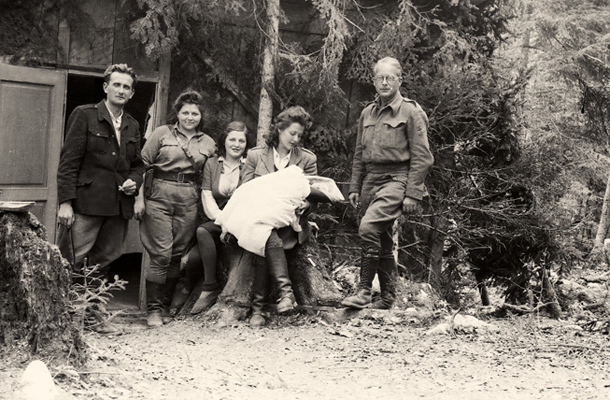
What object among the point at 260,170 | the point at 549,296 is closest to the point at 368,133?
the point at 260,170

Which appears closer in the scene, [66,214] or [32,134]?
[66,214]

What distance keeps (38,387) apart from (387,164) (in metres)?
3.50

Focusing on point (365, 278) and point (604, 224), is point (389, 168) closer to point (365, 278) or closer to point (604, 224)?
point (365, 278)

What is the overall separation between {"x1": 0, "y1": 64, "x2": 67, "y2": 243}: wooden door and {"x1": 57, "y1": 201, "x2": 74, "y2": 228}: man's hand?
4.57ft

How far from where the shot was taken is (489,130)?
351 inches

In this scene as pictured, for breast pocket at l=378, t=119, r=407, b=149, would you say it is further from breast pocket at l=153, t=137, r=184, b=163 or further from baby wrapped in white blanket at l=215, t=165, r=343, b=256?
breast pocket at l=153, t=137, r=184, b=163

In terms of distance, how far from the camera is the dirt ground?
4.11m

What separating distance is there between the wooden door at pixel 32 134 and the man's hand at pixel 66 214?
1394 millimetres

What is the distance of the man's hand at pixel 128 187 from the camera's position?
599 centimetres

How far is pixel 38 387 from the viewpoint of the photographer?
3.42m

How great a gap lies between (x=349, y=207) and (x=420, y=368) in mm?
3767

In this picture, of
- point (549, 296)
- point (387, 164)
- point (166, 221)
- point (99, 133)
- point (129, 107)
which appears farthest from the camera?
point (129, 107)

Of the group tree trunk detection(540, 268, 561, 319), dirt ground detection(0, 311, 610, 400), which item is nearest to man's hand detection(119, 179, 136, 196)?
dirt ground detection(0, 311, 610, 400)

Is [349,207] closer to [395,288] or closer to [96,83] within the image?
[395,288]
